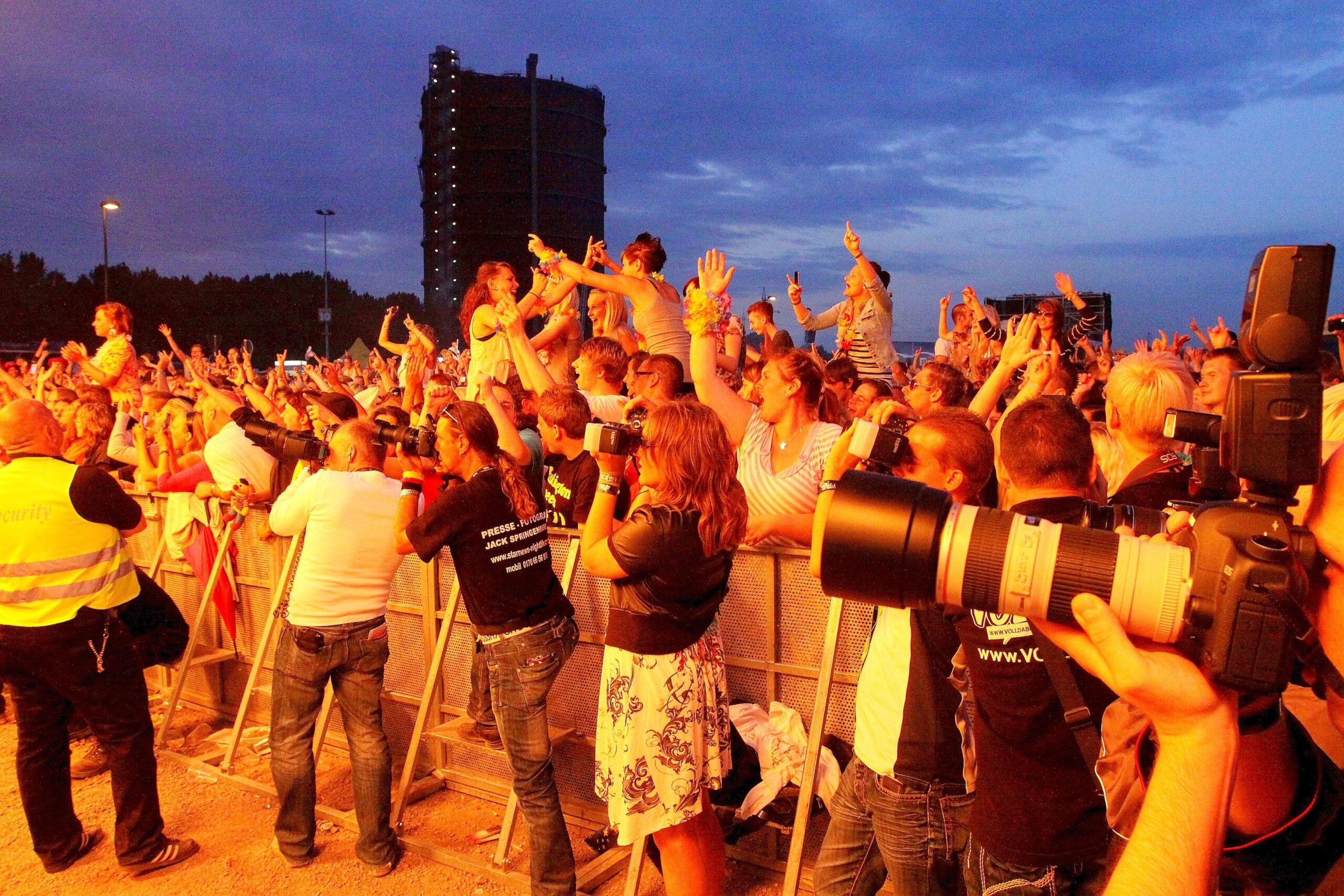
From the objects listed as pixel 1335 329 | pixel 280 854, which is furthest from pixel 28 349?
pixel 1335 329

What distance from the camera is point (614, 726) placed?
329 cm

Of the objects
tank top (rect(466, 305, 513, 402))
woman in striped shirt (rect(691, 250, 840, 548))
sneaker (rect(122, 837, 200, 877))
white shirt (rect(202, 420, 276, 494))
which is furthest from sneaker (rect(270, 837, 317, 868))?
tank top (rect(466, 305, 513, 402))

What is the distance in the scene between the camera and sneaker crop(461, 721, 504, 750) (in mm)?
4672

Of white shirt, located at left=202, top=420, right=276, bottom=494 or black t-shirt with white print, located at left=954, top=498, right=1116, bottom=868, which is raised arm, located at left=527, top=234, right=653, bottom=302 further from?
black t-shirt with white print, located at left=954, top=498, right=1116, bottom=868

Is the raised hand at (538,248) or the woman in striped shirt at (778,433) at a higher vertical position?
the raised hand at (538,248)

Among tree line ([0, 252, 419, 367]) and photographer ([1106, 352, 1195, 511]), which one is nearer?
photographer ([1106, 352, 1195, 511])

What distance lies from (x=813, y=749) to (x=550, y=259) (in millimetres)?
3226

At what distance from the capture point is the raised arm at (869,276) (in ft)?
23.4

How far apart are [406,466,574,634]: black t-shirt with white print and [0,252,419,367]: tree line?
38771mm

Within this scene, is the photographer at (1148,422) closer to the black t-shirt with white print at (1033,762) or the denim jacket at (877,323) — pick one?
the black t-shirt with white print at (1033,762)

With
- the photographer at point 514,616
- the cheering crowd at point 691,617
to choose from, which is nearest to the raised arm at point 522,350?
the cheering crowd at point 691,617

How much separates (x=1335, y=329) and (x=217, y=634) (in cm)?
750

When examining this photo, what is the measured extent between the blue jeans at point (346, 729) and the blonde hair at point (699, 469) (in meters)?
2.09

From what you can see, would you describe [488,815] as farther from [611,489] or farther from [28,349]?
[28,349]
